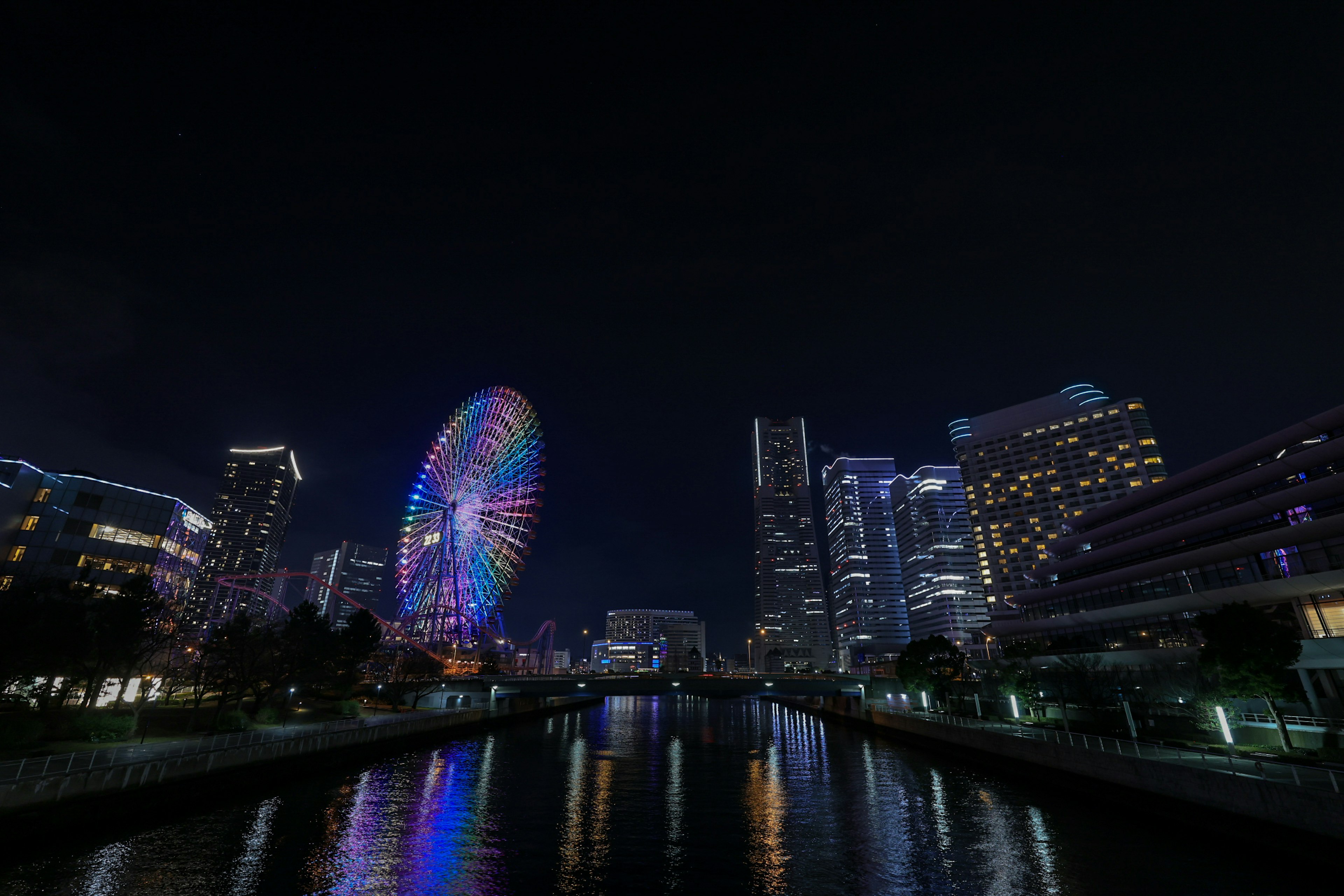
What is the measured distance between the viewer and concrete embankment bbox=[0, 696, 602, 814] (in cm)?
2408

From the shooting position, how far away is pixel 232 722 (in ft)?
158

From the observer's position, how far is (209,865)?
74.3ft

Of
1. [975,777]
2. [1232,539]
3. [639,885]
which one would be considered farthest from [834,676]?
[639,885]

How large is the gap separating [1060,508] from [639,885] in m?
175

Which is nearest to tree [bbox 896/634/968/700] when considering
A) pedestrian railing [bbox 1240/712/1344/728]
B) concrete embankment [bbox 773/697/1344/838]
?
concrete embankment [bbox 773/697/1344/838]

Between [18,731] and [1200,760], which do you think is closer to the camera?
[1200,760]

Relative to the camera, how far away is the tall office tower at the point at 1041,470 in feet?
511

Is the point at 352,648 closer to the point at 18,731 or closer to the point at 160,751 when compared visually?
the point at 160,751

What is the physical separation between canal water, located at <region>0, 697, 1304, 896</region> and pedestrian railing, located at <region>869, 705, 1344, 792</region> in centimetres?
283

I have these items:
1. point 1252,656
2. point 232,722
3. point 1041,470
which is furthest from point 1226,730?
point 1041,470

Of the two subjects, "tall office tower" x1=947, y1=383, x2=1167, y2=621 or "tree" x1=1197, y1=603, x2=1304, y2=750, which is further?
"tall office tower" x1=947, y1=383, x2=1167, y2=621

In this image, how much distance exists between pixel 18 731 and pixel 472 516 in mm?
51625

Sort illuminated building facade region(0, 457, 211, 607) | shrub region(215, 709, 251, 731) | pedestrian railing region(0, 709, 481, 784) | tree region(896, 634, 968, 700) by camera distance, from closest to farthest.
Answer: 1. pedestrian railing region(0, 709, 481, 784)
2. shrub region(215, 709, 251, 731)
3. illuminated building facade region(0, 457, 211, 607)
4. tree region(896, 634, 968, 700)

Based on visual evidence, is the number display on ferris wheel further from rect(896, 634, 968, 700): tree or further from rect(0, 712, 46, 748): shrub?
rect(896, 634, 968, 700): tree
